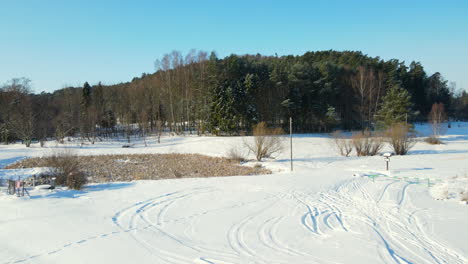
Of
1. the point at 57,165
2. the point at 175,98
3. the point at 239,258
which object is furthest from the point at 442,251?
the point at 175,98

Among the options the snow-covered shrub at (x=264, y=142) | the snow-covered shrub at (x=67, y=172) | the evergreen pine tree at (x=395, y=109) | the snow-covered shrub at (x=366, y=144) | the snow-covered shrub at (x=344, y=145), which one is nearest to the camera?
the snow-covered shrub at (x=67, y=172)

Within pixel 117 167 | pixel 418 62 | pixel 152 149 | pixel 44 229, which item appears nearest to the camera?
pixel 44 229

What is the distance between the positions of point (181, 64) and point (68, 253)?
41886 millimetres

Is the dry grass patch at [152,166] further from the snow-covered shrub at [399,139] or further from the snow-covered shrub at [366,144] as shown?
the snow-covered shrub at [399,139]

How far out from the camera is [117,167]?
2197 cm

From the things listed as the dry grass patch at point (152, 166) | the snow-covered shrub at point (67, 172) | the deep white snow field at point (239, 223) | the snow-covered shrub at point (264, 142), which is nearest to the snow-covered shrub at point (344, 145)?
the snow-covered shrub at point (264, 142)

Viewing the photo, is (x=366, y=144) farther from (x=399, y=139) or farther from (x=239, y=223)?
(x=239, y=223)

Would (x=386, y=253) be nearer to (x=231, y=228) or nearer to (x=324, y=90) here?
(x=231, y=228)

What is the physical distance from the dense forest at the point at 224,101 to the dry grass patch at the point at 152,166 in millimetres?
10764

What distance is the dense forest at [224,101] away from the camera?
37.0 m

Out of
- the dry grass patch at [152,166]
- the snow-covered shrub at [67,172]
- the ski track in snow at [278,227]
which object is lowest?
the dry grass patch at [152,166]

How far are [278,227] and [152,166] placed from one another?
1734 cm

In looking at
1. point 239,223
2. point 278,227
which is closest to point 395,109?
point 278,227

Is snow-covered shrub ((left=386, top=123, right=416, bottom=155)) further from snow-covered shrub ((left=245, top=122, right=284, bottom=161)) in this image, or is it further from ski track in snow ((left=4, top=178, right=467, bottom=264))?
ski track in snow ((left=4, top=178, right=467, bottom=264))
